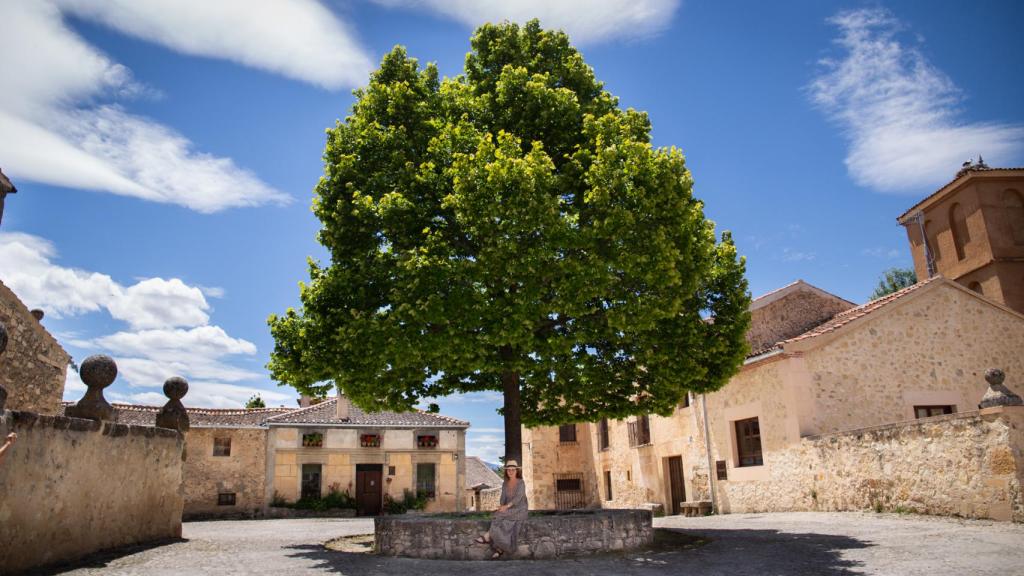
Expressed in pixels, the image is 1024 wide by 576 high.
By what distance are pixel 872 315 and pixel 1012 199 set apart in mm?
15163

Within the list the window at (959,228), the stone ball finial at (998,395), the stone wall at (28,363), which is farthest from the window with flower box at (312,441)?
the window at (959,228)

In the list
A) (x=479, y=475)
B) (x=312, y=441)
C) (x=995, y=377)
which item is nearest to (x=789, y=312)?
(x=995, y=377)

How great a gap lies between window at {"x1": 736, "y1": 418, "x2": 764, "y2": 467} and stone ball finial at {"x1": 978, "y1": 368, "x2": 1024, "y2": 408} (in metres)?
7.23

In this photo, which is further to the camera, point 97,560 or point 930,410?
point 930,410

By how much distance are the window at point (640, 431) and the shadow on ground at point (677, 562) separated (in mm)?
13971

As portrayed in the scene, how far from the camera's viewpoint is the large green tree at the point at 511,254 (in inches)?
427

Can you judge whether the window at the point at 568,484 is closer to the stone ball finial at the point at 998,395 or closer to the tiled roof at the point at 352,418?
the tiled roof at the point at 352,418

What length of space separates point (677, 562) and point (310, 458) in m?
27.7

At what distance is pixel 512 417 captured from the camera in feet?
41.9

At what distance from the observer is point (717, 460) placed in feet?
67.5

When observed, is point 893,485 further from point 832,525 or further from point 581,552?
point 581,552

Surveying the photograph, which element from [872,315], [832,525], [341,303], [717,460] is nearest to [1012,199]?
[872,315]

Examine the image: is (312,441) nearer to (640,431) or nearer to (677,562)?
(640,431)

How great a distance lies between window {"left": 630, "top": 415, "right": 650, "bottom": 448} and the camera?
25.9 meters
